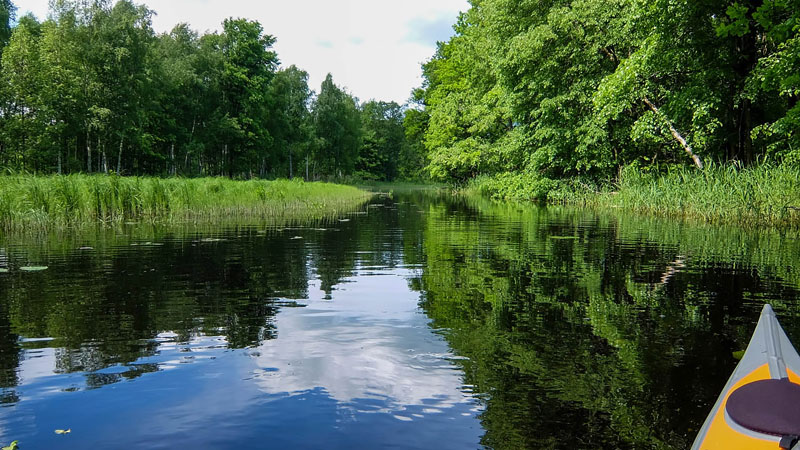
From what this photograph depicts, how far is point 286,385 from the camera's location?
4.06 m

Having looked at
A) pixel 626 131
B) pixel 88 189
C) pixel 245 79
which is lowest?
pixel 88 189

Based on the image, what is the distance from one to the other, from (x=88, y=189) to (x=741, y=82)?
22093 millimetres

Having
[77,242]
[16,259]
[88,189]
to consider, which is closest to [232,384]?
[16,259]

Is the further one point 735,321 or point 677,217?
point 677,217

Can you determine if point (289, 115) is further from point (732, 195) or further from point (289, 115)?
point (732, 195)

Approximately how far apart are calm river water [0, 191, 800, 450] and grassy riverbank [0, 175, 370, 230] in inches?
152

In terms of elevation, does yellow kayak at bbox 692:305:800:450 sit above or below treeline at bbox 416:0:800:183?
below

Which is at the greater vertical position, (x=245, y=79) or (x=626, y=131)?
(x=245, y=79)

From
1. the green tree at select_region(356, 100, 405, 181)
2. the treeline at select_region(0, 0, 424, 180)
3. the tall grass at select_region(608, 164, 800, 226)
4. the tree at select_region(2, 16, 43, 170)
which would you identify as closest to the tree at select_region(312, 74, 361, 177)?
the treeline at select_region(0, 0, 424, 180)

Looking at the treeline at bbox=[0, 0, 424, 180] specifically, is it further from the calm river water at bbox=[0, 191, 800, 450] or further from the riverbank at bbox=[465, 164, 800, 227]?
Answer: the riverbank at bbox=[465, 164, 800, 227]

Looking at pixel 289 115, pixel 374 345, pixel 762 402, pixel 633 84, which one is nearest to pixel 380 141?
pixel 289 115

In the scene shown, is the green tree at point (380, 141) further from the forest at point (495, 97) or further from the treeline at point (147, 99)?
the forest at point (495, 97)

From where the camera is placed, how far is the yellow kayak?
6.88 ft

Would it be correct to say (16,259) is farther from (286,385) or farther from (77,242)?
(286,385)
